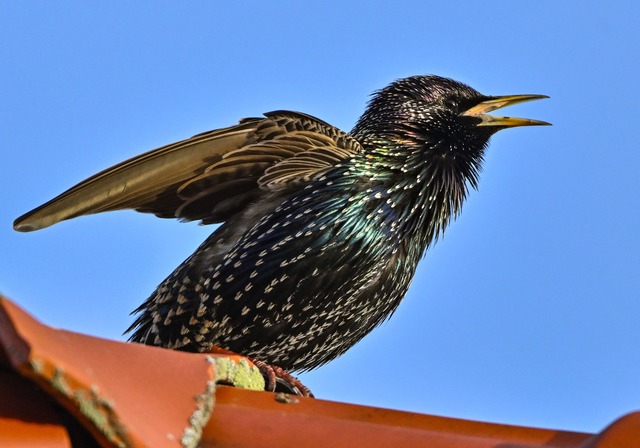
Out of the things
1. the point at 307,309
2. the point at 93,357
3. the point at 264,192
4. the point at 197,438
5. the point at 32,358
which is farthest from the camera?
the point at 264,192

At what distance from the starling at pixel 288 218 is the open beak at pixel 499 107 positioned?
0.22m

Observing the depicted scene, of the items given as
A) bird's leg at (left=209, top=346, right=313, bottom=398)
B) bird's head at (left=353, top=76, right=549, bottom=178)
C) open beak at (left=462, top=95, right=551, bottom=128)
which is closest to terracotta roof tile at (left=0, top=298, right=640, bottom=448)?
bird's leg at (left=209, top=346, right=313, bottom=398)

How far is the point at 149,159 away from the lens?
4727mm

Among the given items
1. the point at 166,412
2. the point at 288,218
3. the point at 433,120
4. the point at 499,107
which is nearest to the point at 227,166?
the point at 288,218

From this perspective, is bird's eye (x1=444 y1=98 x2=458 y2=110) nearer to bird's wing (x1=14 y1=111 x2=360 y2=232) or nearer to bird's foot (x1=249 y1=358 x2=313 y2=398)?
bird's wing (x1=14 y1=111 x2=360 y2=232)

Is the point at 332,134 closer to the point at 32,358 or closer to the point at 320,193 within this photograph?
the point at 320,193

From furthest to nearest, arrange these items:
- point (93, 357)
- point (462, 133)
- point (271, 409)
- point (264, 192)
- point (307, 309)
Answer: point (462, 133), point (264, 192), point (307, 309), point (271, 409), point (93, 357)

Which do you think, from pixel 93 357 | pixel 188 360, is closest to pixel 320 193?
pixel 188 360

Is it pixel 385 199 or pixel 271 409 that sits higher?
pixel 385 199

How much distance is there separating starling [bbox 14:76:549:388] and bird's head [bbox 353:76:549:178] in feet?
0.04

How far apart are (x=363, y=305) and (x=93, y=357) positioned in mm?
2820

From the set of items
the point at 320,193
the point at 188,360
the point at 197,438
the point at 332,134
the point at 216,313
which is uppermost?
the point at 332,134

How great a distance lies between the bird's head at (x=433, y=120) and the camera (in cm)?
516

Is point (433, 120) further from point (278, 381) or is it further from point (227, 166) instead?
point (278, 381)
